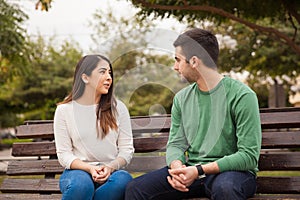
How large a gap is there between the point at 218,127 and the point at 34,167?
1.61 meters

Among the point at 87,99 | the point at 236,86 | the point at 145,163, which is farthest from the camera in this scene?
the point at 145,163

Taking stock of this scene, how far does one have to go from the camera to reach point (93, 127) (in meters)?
3.28

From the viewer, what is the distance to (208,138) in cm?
306

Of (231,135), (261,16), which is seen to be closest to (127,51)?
(231,135)

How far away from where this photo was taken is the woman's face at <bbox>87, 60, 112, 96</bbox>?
3.32 meters

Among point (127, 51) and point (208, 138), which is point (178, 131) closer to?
point (208, 138)

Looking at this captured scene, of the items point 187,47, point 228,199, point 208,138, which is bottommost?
point 228,199

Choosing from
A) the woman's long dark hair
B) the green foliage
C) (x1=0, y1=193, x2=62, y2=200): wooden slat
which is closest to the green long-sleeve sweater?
the woman's long dark hair

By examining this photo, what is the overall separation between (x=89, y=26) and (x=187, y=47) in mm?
21572

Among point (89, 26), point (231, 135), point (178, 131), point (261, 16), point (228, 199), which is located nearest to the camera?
point (228, 199)

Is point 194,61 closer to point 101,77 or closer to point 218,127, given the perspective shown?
point 218,127

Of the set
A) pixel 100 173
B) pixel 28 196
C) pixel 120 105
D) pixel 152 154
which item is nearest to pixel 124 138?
pixel 120 105

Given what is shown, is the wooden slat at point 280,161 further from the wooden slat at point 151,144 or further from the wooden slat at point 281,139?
the wooden slat at point 151,144

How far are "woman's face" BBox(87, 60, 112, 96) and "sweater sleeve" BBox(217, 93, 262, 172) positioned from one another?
0.85 meters
